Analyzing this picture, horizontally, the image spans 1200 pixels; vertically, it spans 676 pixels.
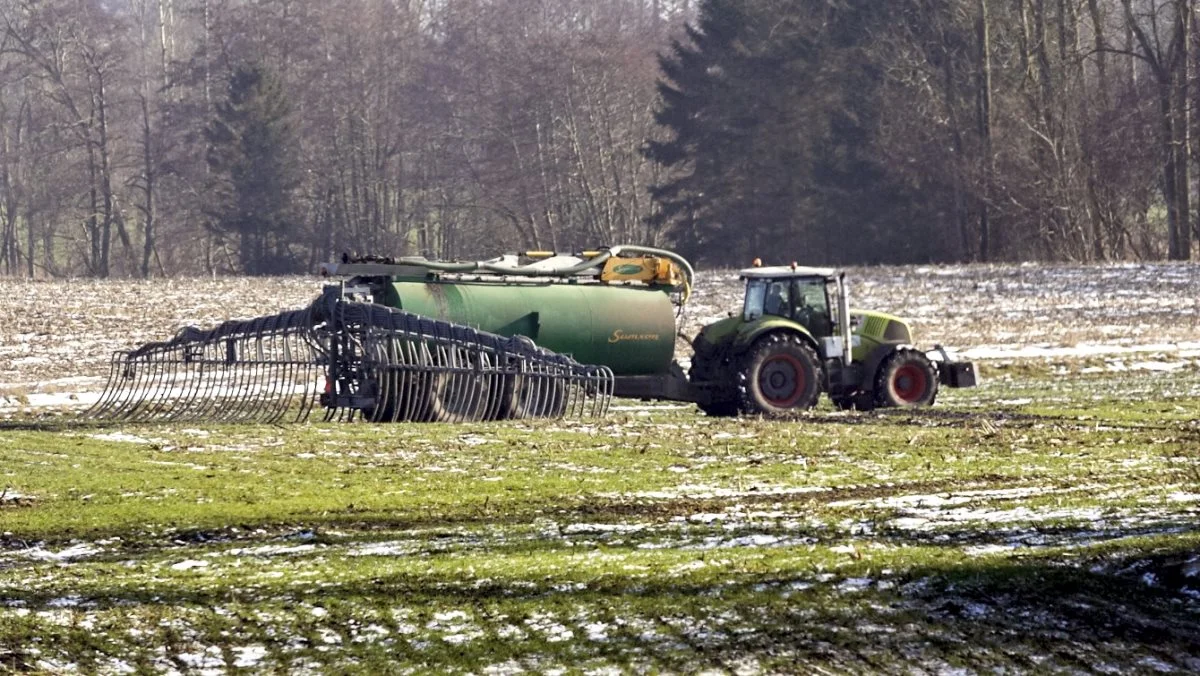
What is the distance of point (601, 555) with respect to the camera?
8219mm

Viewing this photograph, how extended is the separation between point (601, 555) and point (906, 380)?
11784 mm

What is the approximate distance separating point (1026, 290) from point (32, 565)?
31.5 metres

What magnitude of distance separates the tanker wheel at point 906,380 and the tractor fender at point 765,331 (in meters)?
0.90

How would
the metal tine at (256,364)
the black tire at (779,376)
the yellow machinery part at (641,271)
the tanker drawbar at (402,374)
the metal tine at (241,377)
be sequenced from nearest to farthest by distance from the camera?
the tanker drawbar at (402,374) → the metal tine at (256,364) → the metal tine at (241,377) → the black tire at (779,376) → the yellow machinery part at (641,271)

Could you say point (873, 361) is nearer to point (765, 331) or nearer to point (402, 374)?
point (765, 331)

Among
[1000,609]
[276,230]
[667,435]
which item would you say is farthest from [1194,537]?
[276,230]

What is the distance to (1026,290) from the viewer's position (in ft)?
121

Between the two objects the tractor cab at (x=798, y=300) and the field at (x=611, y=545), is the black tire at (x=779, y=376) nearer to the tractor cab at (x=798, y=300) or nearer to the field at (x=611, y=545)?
the tractor cab at (x=798, y=300)

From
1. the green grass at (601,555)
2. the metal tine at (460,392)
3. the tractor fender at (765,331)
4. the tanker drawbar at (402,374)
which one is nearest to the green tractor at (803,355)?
the tractor fender at (765,331)

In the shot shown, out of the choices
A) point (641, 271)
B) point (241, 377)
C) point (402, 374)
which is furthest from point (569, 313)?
point (241, 377)

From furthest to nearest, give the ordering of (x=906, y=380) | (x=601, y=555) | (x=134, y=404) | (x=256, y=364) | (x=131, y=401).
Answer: (x=906, y=380)
(x=131, y=401)
(x=256, y=364)
(x=134, y=404)
(x=601, y=555)

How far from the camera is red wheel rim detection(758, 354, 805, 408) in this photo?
1872cm

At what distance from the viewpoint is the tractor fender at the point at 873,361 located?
755 inches

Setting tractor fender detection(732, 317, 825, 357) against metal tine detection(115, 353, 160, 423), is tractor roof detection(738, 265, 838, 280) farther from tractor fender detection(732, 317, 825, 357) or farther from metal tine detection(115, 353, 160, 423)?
metal tine detection(115, 353, 160, 423)
